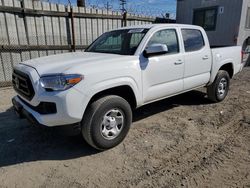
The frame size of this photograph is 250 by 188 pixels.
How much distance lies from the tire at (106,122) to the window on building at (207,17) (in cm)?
1037

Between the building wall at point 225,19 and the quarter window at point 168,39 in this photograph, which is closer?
the quarter window at point 168,39

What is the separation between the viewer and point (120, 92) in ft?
11.9

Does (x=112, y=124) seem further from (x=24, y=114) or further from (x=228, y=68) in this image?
(x=228, y=68)

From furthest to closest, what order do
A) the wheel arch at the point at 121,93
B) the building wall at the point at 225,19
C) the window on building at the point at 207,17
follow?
the window on building at the point at 207,17, the building wall at the point at 225,19, the wheel arch at the point at 121,93

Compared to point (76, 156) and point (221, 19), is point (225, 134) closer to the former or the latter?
point (76, 156)

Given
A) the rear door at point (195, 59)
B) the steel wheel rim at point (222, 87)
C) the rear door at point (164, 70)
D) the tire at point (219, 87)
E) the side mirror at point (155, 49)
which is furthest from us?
the steel wheel rim at point (222, 87)

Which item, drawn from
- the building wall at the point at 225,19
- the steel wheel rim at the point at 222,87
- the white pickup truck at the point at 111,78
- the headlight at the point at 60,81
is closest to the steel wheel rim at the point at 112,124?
the white pickup truck at the point at 111,78

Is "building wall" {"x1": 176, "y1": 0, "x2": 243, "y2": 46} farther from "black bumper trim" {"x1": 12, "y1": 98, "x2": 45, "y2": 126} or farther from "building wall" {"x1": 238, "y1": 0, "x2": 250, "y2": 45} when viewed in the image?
"black bumper trim" {"x1": 12, "y1": 98, "x2": 45, "y2": 126}

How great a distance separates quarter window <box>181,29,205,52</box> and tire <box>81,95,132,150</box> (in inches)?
82.1

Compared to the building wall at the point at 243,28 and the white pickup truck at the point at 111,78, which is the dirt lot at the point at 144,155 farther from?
the building wall at the point at 243,28

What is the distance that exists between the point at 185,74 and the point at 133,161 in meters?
2.25

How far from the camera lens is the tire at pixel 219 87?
5.43m

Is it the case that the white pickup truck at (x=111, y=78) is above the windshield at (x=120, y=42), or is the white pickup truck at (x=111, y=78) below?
below

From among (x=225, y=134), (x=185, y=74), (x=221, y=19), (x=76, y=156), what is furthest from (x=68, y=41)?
(x=221, y=19)
